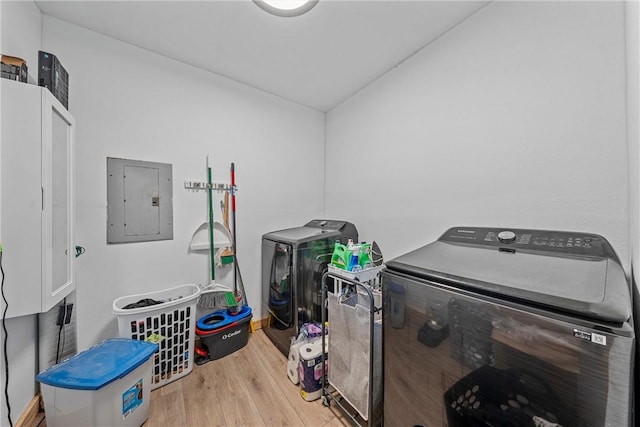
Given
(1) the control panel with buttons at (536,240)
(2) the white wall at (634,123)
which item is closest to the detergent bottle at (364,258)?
(1) the control panel with buttons at (536,240)

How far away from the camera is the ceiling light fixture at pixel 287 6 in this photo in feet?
4.65

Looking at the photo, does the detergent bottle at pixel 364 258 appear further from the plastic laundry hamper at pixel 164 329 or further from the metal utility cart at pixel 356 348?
the plastic laundry hamper at pixel 164 329

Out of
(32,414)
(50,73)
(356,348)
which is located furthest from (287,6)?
(32,414)

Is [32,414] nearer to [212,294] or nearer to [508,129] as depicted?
[212,294]

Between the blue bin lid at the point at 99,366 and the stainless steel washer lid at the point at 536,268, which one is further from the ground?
the stainless steel washer lid at the point at 536,268

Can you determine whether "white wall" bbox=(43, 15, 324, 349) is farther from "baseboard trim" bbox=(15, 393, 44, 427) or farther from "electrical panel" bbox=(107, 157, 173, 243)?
"baseboard trim" bbox=(15, 393, 44, 427)

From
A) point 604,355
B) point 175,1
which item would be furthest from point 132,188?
point 604,355

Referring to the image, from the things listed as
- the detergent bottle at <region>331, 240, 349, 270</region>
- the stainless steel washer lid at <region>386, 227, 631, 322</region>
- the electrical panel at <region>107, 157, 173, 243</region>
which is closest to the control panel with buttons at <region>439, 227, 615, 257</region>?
the stainless steel washer lid at <region>386, 227, 631, 322</region>

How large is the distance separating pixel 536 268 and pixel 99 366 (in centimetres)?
221

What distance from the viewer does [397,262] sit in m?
1.15

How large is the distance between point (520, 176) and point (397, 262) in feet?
3.17

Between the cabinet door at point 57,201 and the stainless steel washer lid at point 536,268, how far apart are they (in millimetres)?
1838

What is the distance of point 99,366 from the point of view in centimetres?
128

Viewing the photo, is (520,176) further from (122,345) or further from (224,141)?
(122,345)
